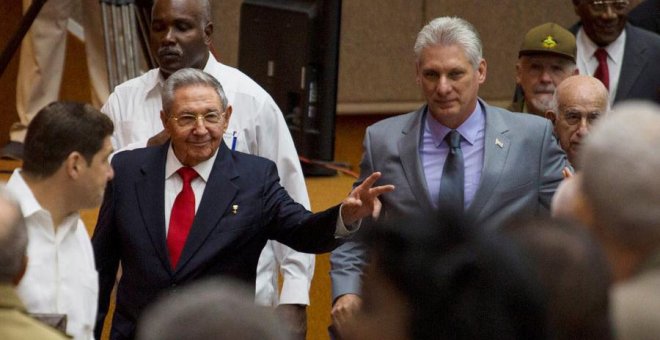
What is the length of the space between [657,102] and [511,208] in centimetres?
228

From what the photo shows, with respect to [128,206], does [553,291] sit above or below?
above

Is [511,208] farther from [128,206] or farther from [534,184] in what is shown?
[128,206]

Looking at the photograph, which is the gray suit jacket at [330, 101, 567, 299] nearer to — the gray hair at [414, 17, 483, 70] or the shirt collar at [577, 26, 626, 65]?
the gray hair at [414, 17, 483, 70]

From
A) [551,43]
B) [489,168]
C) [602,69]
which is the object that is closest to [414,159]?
[489,168]

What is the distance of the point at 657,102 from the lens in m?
6.23

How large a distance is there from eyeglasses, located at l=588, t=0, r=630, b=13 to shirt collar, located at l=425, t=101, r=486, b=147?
2.06m

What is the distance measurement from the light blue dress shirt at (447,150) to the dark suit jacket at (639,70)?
1.89 metres

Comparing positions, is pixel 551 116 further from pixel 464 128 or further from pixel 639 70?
pixel 639 70

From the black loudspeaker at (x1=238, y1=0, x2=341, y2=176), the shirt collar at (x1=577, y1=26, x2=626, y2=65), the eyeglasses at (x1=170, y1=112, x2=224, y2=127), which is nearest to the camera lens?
the eyeglasses at (x1=170, y1=112, x2=224, y2=127)

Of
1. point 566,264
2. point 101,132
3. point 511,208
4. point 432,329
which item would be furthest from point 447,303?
point 511,208

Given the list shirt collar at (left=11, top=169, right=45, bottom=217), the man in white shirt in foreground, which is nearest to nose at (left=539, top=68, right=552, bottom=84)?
the man in white shirt in foreground

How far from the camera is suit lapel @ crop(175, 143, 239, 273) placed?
407cm

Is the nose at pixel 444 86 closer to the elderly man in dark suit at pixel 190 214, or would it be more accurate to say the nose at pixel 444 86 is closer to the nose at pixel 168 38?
the elderly man in dark suit at pixel 190 214

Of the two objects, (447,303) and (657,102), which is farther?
(657,102)
